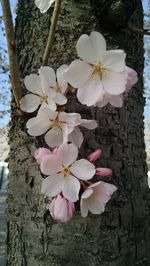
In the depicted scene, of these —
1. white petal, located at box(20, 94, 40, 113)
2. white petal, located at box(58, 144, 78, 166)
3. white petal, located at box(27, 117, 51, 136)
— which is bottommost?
white petal, located at box(58, 144, 78, 166)

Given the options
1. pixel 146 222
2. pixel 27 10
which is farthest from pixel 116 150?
pixel 27 10

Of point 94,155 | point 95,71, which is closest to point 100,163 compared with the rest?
point 94,155

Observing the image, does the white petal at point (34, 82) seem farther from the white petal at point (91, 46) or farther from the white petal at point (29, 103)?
the white petal at point (91, 46)

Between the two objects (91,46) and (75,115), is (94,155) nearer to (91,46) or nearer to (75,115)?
(75,115)

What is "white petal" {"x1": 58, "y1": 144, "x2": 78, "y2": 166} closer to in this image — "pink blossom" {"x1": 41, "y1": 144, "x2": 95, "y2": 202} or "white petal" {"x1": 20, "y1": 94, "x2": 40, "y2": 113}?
"pink blossom" {"x1": 41, "y1": 144, "x2": 95, "y2": 202}

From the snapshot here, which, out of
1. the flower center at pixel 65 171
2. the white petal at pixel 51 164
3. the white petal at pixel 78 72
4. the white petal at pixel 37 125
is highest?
the white petal at pixel 78 72

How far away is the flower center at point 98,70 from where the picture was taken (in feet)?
1.83

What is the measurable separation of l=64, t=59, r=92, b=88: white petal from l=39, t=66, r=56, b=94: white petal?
0.08m

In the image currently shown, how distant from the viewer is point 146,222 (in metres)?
0.88

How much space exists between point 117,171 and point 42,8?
0.37 meters

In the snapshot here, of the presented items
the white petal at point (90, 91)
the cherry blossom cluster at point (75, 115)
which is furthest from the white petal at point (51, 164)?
the white petal at point (90, 91)

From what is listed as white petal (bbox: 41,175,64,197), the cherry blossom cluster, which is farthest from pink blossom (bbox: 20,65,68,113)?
white petal (bbox: 41,175,64,197)

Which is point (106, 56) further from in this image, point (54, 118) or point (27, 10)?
point (27, 10)

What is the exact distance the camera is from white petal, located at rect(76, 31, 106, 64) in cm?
55
